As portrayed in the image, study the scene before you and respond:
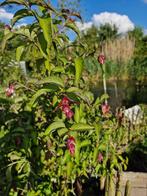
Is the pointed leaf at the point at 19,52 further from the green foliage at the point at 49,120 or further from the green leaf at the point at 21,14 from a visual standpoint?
the green leaf at the point at 21,14

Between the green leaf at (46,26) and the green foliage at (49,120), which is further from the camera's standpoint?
the green foliage at (49,120)

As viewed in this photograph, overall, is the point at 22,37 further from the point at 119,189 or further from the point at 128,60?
the point at 128,60

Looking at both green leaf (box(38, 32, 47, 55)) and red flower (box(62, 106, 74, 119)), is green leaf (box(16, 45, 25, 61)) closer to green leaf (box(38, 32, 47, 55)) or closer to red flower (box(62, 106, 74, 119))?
green leaf (box(38, 32, 47, 55))

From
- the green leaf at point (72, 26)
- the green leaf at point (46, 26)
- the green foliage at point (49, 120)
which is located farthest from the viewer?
the green leaf at point (72, 26)

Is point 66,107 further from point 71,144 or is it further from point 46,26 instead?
point 46,26

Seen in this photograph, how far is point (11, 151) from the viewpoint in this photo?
6.09 ft

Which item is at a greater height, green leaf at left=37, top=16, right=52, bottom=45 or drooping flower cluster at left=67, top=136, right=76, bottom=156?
green leaf at left=37, top=16, right=52, bottom=45

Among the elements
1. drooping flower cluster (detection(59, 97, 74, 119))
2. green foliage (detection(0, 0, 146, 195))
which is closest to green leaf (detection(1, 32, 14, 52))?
green foliage (detection(0, 0, 146, 195))

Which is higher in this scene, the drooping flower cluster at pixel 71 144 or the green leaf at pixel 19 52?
the green leaf at pixel 19 52

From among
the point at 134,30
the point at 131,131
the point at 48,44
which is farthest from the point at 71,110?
the point at 134,30

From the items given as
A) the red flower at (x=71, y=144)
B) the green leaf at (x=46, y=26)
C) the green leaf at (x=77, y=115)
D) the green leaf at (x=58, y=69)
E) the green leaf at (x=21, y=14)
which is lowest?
the red flower at (x=71, y=144)

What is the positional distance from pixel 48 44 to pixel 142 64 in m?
14.3

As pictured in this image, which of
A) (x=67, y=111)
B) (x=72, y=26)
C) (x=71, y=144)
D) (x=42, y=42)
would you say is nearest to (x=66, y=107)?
(x=67, y=111)

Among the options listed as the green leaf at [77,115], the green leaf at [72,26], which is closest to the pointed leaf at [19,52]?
the green leaf at [72,26]
